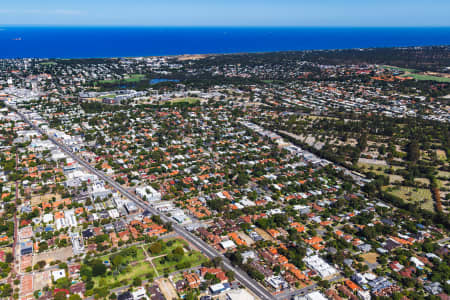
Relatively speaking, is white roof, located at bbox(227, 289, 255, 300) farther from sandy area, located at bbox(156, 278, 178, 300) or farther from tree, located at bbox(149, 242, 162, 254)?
tree, located at bbox(149, 242, 162, 254)

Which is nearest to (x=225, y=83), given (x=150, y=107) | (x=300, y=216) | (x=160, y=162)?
(x=150, y=107)

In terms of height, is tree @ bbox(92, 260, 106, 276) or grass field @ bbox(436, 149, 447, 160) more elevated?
grass field @ bbox(436, 149, 447, 160)

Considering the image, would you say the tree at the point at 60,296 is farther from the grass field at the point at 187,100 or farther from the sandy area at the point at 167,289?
the grass field at the point at 187,100

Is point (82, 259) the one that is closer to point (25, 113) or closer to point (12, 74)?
point (25, 113)

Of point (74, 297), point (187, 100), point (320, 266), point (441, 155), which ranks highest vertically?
point (187, 100)

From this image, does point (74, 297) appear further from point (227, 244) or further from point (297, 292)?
point (297, 292)

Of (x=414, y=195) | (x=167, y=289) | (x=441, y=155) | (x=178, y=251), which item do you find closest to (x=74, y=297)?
(x=167, y=289)

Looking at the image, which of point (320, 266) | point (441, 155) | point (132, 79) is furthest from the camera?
point (132, 79)

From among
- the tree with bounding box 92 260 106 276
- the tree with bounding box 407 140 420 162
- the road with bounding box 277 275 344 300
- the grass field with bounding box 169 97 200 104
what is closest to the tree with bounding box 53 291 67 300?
the tree with bounding box 92 260 106 276

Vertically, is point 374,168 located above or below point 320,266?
above

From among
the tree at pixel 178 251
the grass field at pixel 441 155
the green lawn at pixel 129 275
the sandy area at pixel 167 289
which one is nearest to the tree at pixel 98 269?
the green lawn at pixel 129 275
